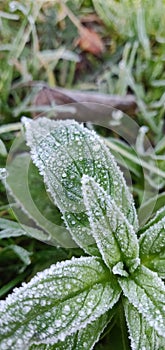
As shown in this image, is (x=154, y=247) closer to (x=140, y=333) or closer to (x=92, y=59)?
(x=140, y=333)

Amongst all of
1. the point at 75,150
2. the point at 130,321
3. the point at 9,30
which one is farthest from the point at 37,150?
the point at 9,30

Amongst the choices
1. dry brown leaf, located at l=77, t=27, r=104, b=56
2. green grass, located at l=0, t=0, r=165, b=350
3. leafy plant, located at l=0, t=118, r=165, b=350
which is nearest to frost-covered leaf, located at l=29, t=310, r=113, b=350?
leafy plant, located at l=0, t=118, r=165, b=350

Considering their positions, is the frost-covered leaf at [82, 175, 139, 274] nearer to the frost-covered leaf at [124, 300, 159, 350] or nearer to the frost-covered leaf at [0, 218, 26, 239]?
the frost-covered leaf at [124, 300, 159, 350]

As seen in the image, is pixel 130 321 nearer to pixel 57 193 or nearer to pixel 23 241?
pixel 57 193

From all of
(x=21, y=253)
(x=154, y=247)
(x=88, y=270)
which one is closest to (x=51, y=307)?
(x=88, y=270)

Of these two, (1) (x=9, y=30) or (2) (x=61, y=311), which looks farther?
(1) (x=9, y=30)

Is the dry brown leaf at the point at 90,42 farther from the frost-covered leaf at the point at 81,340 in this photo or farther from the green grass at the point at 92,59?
the frost-covered leaf at the point at 81,340
